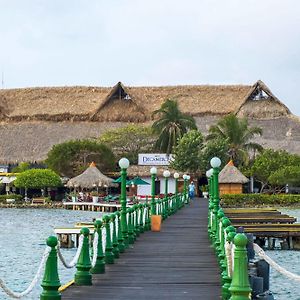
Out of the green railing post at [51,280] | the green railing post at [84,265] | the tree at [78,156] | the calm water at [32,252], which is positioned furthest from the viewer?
the tree at [78,156]

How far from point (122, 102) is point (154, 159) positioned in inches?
712

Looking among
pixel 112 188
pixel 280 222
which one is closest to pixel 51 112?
pixel 112 188

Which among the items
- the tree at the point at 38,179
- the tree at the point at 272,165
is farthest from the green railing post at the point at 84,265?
the tree at the point at 38,179

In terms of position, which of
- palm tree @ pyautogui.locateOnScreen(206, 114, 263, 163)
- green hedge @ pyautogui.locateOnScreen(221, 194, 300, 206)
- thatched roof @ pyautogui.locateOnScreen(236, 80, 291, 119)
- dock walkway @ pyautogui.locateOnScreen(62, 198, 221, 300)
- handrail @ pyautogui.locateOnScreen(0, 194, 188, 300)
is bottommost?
dock walkway @ pyautogui.locateOnScreen(62, 198, 221, 300)

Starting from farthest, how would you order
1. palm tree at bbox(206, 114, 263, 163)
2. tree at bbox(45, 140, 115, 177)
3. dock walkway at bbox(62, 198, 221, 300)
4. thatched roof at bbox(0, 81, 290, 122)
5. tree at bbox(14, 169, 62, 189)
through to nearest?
thatched roof at bbox(0, 81, 290, 122), tree at bbox(45, 140, 115, 177), tree at bbox(14, 169, 62, 189), palm tree at bbox(206, 114, 263, 163), dock walkway at bbox(62, 198, 221, 300)

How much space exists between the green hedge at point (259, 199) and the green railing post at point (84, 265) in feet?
173

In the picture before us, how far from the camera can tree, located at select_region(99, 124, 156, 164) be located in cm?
7806

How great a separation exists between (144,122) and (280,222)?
49.5 metres

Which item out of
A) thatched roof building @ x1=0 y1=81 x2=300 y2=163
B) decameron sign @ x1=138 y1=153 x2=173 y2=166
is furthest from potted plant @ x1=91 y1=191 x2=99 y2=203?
thatched roof building @ x1=0 y1=81 x2=300 y2=163

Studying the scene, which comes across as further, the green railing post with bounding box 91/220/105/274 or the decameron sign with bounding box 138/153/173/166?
the decameron sign with bounding box 138/153/173/166

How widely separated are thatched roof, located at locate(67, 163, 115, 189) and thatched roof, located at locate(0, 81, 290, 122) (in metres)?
19.4

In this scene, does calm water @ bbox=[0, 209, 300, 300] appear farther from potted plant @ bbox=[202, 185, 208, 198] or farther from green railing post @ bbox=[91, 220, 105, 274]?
potted plant @ bbox=[202, 185, 208, 198]

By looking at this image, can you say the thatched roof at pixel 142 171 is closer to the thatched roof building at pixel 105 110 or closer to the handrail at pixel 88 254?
the thatched roof building at pixel 105 110

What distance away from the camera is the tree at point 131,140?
256 feet
